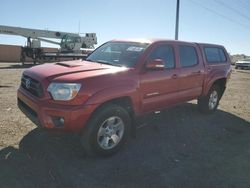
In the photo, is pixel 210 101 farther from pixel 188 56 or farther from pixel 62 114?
pixel 62 114

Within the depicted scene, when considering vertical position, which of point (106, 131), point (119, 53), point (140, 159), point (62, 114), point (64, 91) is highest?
point (119, 53)

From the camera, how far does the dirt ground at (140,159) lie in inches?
143

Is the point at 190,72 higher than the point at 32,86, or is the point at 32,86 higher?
the point at 190,72

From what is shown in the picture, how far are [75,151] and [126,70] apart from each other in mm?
1585

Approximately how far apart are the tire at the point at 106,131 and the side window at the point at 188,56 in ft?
7.12

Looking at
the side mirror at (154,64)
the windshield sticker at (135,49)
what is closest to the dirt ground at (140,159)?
the side mirror at (154,64)

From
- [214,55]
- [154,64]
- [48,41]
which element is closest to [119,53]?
[154,64]

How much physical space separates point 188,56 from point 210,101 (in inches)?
72.8

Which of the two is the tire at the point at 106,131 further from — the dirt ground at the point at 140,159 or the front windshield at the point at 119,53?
the front windshield at the point at 119,53

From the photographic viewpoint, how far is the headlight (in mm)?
3787

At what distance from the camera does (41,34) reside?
2594 cm

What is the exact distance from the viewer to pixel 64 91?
3.80 meters

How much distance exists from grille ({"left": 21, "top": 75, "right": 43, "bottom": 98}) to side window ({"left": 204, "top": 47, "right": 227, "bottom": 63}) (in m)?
4.53

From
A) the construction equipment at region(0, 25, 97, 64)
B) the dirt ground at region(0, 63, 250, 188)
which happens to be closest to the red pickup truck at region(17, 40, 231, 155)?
the dirt ground at region(0, 63, 250, 188)
